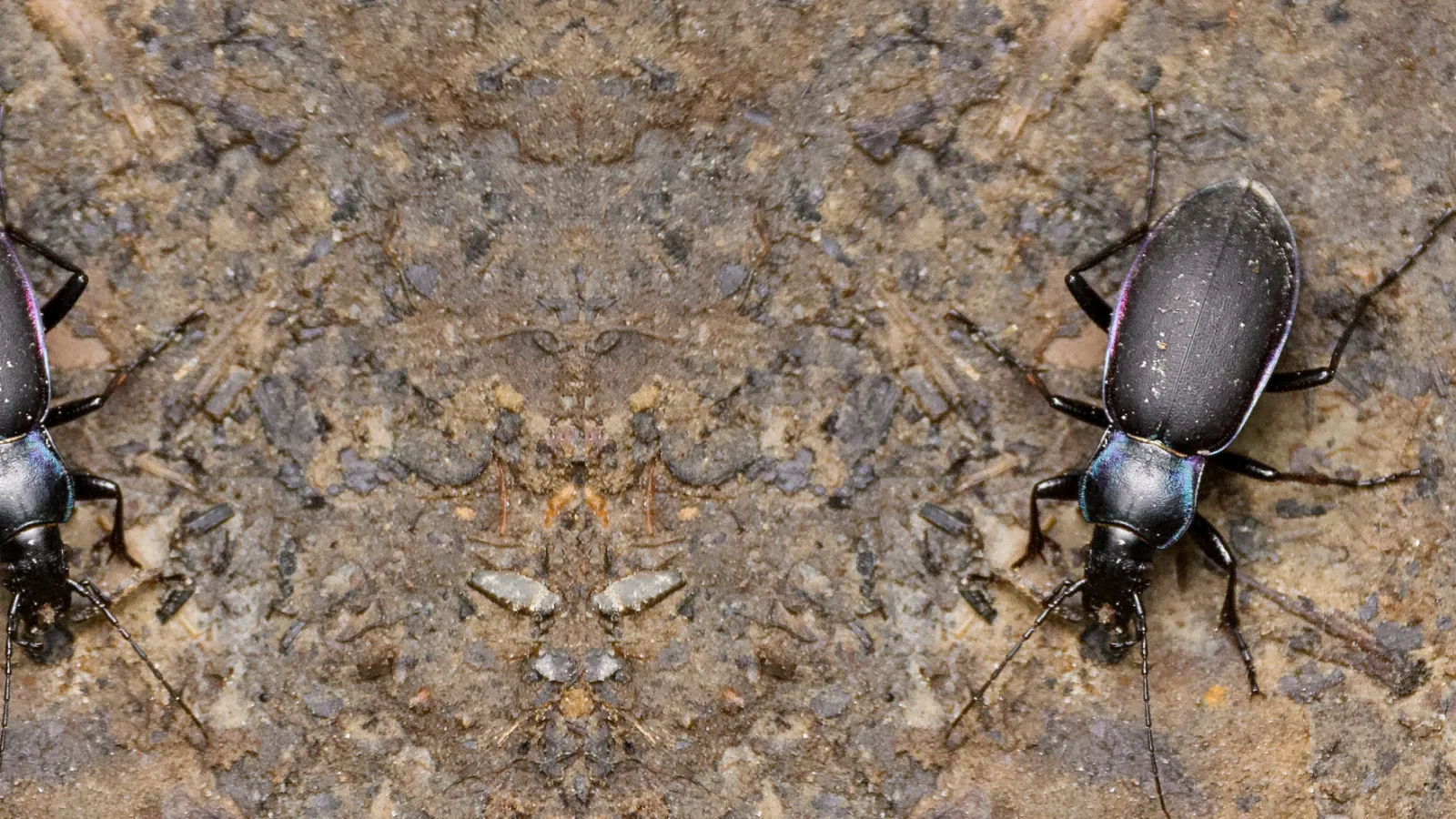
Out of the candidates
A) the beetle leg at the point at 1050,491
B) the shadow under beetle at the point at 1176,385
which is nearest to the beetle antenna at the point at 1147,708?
the shadow under beetle at the point at 1176,385

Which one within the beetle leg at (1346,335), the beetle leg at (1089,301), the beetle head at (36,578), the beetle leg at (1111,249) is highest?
the beetle leg at (1111,249)

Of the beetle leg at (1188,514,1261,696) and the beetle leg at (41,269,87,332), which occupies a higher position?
the beetle leg at (41,269,87,332)

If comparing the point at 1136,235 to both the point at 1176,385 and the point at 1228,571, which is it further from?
the point at 1228,571

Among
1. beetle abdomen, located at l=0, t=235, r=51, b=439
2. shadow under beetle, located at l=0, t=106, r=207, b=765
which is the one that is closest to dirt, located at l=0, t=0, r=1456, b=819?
shadow under beetle, located at l=0, t=106, r=207, b=765

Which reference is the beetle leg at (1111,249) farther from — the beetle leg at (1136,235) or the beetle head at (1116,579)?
the beetle head at (1116,579)

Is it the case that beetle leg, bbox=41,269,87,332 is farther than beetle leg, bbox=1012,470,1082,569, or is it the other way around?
beetle leg, bbox=41,269,87,332

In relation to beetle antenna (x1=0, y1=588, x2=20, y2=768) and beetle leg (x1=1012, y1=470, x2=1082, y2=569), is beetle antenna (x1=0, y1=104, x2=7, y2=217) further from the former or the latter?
beetle leg (x1=1012, y1=470, x2=1082, y2=569)

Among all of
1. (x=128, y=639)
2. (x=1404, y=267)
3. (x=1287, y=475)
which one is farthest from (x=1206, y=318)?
(x=128, y=639)
